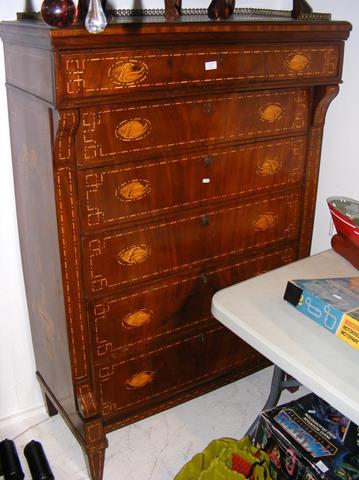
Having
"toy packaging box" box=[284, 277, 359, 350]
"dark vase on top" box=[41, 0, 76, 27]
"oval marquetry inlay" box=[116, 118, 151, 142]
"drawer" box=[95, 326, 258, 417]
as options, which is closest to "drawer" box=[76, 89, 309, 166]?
"oval marquetry inlay" box=[116, 118, 151, 142]

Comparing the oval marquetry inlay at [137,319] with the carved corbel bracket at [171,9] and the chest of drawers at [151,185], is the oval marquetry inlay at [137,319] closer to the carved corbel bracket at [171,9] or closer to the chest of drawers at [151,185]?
the chest of drawers at [151,185]

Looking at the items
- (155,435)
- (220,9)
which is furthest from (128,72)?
(155,435)

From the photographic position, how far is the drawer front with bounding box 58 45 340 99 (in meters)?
1.30

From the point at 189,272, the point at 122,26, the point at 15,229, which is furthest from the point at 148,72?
the point at 15,229

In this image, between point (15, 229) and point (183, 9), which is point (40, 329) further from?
point (183, 9)

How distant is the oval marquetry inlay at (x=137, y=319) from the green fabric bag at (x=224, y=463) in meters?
0.47

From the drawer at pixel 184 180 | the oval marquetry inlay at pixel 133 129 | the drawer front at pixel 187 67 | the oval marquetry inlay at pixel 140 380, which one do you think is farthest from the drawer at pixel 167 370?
the drawer front at pixel 187 67

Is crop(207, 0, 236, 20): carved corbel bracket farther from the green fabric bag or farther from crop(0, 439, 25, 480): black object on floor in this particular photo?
crop(0, 439, 25, 480): black object on floor

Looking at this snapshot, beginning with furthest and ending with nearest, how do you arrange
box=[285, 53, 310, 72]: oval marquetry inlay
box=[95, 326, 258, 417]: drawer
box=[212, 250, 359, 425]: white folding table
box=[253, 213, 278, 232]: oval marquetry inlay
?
box=[253, 213, 278, 232]: oval marquetry inlay → box=[95, 326, 258, 417]: drawer → box=[285, 53, 310, 72]: oval marquetry inlay → box=[212, 250, 359, 425]: white folding table

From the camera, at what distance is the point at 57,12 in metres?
1.20

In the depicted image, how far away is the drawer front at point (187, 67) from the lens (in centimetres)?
130

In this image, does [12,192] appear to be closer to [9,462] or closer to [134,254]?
[134,254]

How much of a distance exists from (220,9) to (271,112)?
0.37 m

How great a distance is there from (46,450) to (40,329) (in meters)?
0.50
